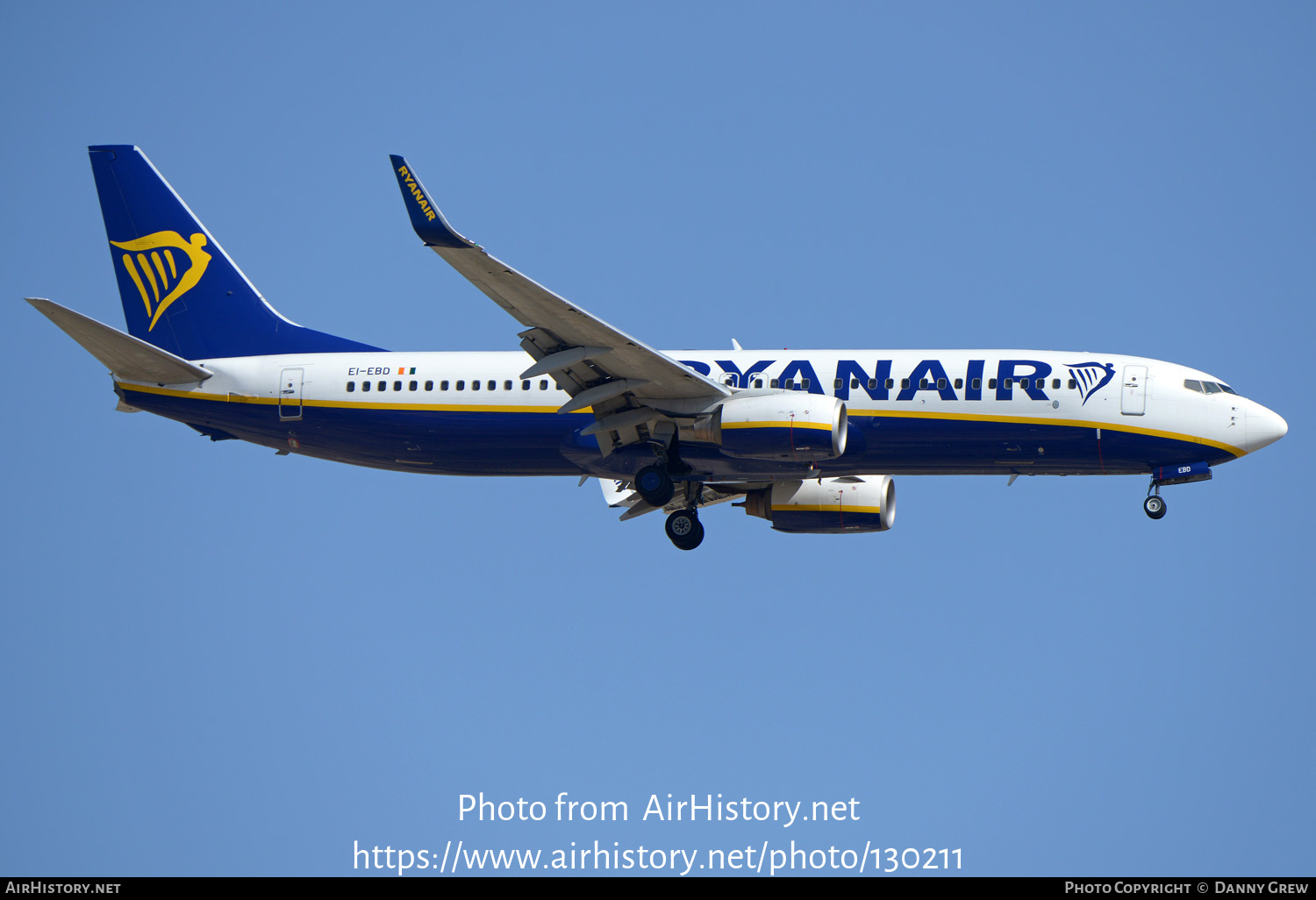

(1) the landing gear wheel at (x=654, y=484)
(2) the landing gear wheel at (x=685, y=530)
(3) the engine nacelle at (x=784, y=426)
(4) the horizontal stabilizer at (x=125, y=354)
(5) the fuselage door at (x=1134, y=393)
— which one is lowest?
(2) the landing gear wheel at (x=685, y=530)

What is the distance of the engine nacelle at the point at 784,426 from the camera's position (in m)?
38.4

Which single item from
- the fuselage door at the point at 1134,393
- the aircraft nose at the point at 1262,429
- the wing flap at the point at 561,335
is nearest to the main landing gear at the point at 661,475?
the wing flap at the point at 561,335

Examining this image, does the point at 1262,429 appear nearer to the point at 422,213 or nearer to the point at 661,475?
the point at 661,475

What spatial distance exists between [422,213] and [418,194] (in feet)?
1.28

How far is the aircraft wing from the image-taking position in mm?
32500

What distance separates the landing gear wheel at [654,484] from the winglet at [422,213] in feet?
33.6

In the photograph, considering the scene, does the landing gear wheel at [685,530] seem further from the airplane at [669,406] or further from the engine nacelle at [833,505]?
the engine nacelle at [833,505]

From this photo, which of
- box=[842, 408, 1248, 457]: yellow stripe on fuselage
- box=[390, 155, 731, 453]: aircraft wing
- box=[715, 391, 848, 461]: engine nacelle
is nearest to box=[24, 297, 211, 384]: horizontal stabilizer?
box=[390, 155, 731, 453]: aircraft wing

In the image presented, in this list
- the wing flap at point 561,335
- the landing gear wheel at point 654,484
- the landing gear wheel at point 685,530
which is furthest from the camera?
the landing gear wheel at point 685,530

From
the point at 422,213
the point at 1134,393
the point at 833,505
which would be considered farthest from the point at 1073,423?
the point at 422,213

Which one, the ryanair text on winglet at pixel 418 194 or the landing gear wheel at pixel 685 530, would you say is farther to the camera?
the landing gear wheel at pixel 685 530

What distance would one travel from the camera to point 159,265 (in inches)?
1807

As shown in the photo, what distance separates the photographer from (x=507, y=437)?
4166 cm

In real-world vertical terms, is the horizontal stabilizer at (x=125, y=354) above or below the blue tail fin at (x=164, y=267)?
below
